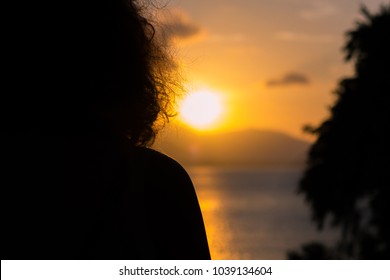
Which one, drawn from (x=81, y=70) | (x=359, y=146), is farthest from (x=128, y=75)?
(x=359, y=146)

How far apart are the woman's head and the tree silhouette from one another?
41.4 ft

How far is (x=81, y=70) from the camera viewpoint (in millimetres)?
1704

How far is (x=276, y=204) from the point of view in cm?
15112

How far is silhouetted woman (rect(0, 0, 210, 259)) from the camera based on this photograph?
1424mm

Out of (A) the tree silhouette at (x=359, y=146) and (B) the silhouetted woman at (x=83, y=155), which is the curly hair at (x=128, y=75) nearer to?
(B) the silhouetted woman at (x=83, y=155)

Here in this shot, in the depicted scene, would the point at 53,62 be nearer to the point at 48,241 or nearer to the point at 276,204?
the point at 48,241

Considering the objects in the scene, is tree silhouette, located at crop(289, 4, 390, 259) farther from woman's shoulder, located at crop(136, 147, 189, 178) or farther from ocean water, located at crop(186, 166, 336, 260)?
ocean water, located at crop(186, 166, 336, 260)

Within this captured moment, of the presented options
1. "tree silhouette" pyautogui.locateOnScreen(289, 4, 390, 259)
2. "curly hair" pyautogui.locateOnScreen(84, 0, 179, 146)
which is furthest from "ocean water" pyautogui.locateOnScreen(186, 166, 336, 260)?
"curly hair" pyautogui.locateOnScreen(84, 0, 179, 146)

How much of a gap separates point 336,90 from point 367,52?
4.04 ft

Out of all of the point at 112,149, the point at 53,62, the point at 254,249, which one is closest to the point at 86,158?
the point at 112,149

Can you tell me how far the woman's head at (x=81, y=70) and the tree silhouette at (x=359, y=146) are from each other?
12.6 metres

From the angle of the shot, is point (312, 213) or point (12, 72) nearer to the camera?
point (12, 72)

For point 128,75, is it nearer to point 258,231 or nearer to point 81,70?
point 81,70

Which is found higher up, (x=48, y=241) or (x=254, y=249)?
(x=254, y=249)
